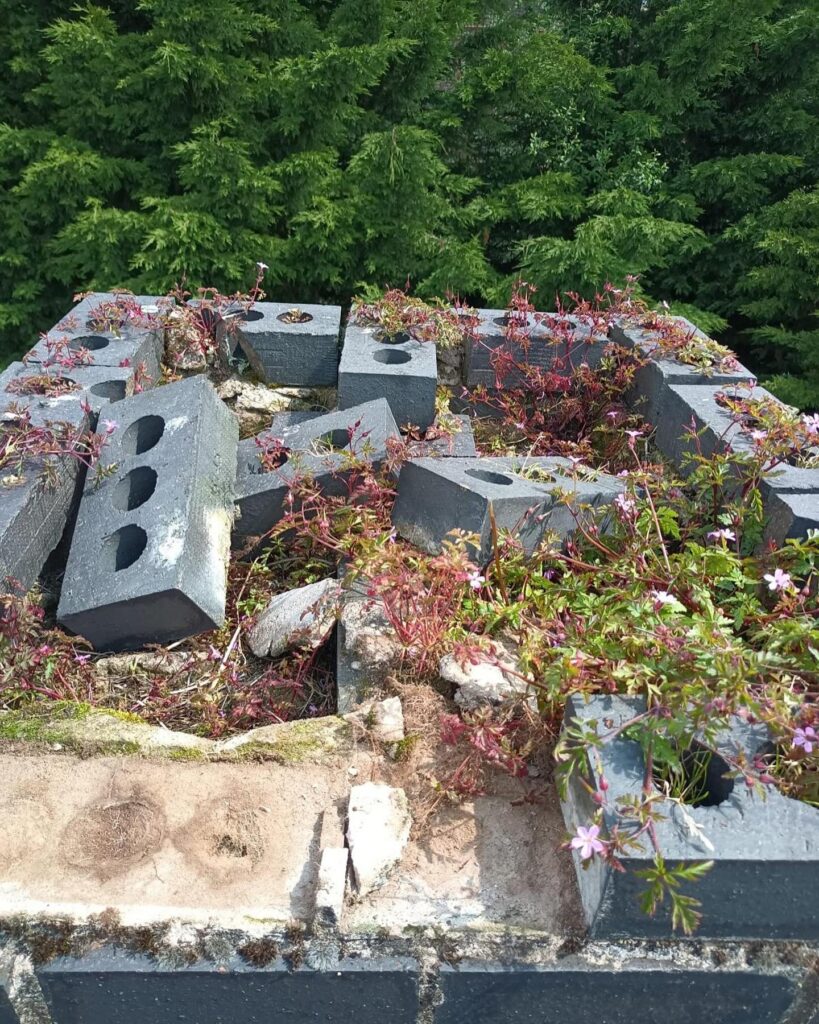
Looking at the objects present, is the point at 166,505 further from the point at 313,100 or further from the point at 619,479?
the point at 313,100

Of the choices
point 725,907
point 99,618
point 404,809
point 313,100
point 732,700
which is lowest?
point 99,618

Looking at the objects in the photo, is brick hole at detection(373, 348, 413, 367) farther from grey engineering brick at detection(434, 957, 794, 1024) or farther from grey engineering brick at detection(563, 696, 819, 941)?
grey engineering brick at detection(434, 957, 794, 1024)

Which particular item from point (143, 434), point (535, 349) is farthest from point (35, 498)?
point (535, 349)

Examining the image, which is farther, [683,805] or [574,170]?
[574,170]

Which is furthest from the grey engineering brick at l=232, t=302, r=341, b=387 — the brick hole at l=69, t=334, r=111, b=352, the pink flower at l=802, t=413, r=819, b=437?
the pink flower at l=802, t=413, r=819, b=437

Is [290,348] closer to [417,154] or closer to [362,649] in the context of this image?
[362,649]

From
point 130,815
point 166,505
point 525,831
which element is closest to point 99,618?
point 166,505

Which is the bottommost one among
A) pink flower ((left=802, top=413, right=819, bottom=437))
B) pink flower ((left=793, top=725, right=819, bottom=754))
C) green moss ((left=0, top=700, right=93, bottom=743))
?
green moss ((left=0, top=700, right=93, bottom=743))
